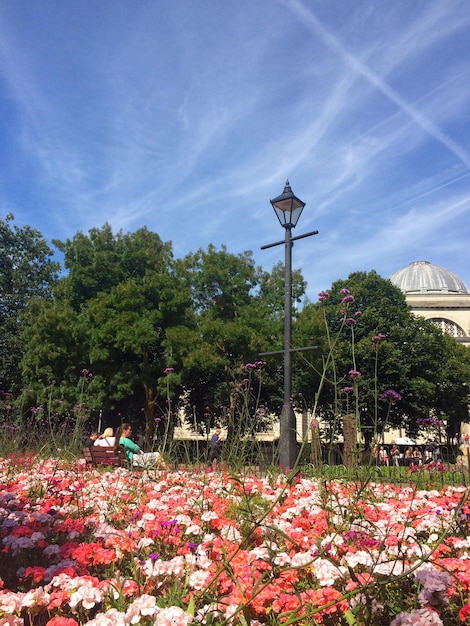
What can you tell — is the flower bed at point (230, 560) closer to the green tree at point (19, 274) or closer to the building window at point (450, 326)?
the green tree at point (19, 274)

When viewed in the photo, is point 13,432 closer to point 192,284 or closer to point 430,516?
point 430,516

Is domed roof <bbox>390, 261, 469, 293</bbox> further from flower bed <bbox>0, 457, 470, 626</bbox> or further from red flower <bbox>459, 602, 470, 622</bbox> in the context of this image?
red flower <bbox>459, 602, 470, 622</bbox>

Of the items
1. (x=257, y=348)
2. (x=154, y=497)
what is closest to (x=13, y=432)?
(x=154, y=497)

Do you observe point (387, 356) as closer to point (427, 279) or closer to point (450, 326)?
point (450, 326)

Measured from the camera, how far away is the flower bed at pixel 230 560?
2.03 meters

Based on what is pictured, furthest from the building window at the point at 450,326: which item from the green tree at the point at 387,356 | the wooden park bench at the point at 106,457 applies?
the wooden park bench at the point at 106,457

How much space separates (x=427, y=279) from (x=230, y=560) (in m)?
68.9

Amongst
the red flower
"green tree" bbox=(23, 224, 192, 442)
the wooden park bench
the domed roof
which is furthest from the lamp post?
the domed roof

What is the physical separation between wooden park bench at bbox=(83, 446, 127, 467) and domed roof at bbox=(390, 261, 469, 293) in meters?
60.6

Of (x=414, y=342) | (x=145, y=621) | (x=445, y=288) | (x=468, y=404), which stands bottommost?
(x=145, y=621)

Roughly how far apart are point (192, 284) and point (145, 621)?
21009 mm

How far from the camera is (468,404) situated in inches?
1314

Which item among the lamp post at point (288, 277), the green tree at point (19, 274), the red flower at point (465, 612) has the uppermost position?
the green tree at point (19, 274)

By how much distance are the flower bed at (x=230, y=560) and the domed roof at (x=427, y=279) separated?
63.8 meters
